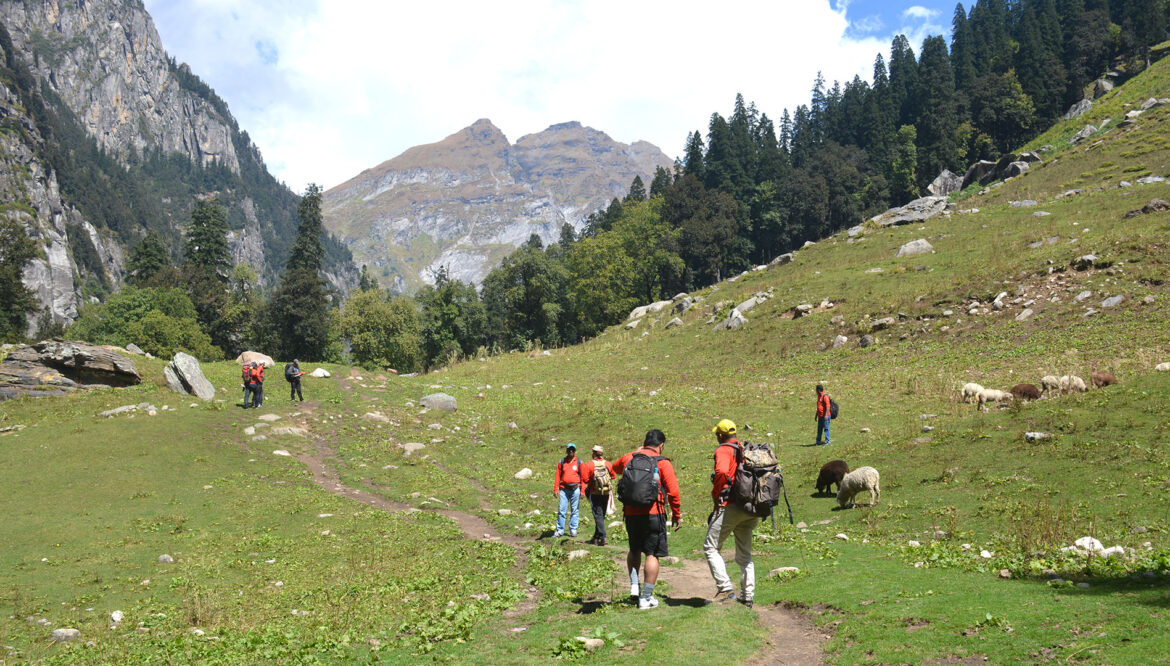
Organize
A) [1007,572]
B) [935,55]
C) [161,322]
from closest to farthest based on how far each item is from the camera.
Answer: [1007,572], [161,322], [935,55]

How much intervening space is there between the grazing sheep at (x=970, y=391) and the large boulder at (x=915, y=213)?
143ft

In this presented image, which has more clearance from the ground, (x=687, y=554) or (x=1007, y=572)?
(x=1007, y=572)

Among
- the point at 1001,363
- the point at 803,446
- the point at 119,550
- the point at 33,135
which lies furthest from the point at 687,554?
the point at 33,135

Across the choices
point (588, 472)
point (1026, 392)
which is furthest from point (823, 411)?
point (588, 472)

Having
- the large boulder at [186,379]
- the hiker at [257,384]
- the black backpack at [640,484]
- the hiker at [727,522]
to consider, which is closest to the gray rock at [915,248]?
the hiker at [257,384]

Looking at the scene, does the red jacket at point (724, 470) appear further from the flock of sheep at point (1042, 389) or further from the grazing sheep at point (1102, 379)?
the grazing sheep at point (1102, 379)

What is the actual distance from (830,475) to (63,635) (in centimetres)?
1652

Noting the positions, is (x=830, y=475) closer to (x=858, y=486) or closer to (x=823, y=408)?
(x=858, y=486)

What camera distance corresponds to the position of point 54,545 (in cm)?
1444

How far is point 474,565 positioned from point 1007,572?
967 centimetres

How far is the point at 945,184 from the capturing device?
92125mm

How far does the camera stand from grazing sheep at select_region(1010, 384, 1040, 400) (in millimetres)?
22188

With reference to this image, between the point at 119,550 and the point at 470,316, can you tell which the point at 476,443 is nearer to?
the point at 119,550

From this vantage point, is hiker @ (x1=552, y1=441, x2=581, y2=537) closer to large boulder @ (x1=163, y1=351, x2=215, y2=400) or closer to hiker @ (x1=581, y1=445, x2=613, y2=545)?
hiker @ (x1=581, y1=445, x2=613, y2=545)
